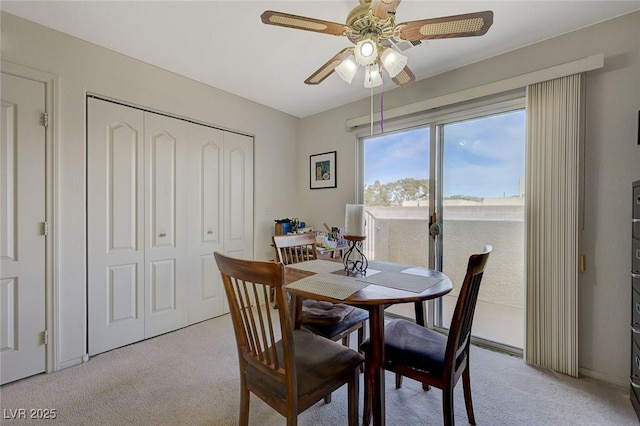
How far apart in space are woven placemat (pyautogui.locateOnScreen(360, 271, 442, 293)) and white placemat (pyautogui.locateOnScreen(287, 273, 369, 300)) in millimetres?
106

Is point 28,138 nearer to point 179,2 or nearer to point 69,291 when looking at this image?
point 69,291

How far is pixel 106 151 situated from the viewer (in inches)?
91.8

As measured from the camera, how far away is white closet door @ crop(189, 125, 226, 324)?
2916mm

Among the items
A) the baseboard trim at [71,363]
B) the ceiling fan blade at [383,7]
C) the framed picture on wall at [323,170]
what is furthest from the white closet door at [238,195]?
the ceiling fan blade at [383,7]

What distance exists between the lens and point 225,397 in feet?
5.88

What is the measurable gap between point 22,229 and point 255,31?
6.99 feet

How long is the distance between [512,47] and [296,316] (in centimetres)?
262

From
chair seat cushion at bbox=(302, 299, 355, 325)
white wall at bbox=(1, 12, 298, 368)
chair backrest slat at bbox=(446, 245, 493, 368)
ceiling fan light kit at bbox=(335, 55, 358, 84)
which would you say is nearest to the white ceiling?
white wall at bbox=(1, 12, 298, 368)

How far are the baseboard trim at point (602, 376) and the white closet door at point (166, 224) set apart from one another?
3.33m

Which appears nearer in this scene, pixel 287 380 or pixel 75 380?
pixel 287 380

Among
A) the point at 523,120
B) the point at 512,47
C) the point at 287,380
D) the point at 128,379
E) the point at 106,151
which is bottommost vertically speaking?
the point at 128,379

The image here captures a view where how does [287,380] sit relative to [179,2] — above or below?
below

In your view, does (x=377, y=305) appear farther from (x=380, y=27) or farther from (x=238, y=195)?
(x=238, y=195)

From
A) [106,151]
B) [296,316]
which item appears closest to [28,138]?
[106,151]
